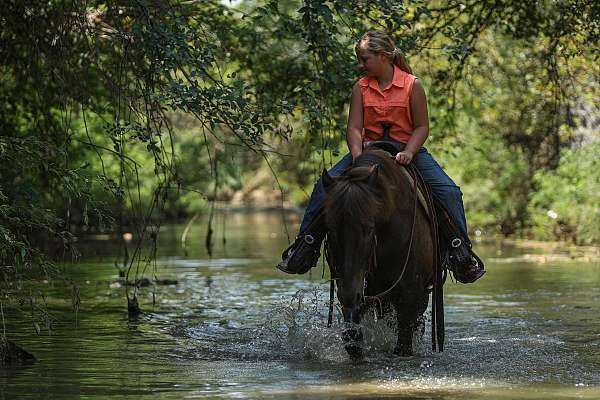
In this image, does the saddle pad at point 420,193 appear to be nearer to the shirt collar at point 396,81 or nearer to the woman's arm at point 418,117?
the woman's arm at point 418,117

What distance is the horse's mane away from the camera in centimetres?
841

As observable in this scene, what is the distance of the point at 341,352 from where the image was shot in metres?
9.38

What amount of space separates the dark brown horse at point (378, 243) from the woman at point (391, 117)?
0.35 metres

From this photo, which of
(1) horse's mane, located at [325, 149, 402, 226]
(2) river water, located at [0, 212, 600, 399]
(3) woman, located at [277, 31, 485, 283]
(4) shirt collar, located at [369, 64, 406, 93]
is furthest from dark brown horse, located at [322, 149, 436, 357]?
(4) shirt collar, located at [369, 64, 406, 93]

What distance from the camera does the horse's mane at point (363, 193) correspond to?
841cm

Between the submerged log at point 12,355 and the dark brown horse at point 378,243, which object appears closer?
the dark brown horse at point 378,243

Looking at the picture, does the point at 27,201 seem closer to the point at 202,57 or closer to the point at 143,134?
the point at 143,134

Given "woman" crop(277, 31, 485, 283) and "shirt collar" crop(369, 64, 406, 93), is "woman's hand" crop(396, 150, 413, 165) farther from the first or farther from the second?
"shirt collar" crop(369, 64, 406, 93)

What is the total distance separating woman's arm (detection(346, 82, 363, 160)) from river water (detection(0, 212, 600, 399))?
139cm

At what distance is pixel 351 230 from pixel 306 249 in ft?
Result: 2.67

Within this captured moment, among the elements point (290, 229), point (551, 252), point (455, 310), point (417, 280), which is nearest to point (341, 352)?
point (417, 280)

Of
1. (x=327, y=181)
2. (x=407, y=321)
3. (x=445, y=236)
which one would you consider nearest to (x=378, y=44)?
(x=327, y=181)

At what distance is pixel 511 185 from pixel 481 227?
49.6 inches

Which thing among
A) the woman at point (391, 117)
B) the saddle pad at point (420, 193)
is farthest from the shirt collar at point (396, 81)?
the saddle pad at point (420, 193)
